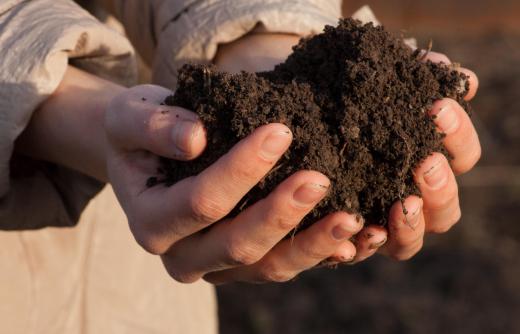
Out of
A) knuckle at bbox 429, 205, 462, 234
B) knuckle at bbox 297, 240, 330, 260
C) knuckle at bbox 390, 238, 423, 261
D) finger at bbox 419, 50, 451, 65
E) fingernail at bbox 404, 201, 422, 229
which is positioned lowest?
knuckle at bbox 390, 238, 423, 261

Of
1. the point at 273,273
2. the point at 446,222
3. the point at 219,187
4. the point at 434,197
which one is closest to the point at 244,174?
the point at 219,187

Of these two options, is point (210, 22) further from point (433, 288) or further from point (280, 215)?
point (433, 288)

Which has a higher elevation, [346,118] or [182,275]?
[346,118]

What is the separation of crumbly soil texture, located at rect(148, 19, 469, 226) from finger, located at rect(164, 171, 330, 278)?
4 centimetres

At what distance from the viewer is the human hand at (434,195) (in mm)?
1287

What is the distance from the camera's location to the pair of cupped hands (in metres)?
1.18

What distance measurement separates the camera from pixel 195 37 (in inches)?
62.9

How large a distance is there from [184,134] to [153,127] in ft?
0.20

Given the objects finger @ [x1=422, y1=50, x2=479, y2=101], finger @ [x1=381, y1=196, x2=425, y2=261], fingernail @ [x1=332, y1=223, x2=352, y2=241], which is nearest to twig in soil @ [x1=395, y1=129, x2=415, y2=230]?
finger @ [x1=381, y1=196, x2=425, y2=261]

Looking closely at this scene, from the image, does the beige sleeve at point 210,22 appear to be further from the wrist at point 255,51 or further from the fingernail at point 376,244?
the fingernail at point 376,244

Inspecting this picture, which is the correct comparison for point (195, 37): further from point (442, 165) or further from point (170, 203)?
point (442, 165)

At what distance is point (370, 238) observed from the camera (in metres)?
1.32

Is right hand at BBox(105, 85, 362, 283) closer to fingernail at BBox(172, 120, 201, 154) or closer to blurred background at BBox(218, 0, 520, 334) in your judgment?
fingernail at BBox(172, 120, 201, 154)

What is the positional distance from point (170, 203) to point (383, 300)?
2527mm
